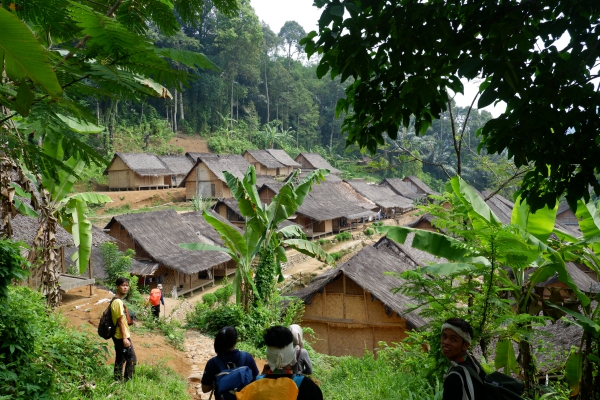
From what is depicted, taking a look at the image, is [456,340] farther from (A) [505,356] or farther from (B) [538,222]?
(B) [538,222]

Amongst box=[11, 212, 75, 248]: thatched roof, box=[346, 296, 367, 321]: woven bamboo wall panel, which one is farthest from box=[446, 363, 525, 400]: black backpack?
box=[11, 212, 75, 248]: thatched roof

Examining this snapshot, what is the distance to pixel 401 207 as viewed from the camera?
1481 inches

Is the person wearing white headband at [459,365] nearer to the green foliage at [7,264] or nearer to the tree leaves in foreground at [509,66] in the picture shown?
the tree leaves in foreground at [509,66]

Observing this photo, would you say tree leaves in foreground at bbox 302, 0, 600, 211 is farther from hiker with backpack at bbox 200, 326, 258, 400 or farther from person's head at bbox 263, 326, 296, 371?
hiker with backpack at bbox 200, 326, 258, 400

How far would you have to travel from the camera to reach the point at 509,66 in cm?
224

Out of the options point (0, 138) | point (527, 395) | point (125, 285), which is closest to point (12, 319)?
point (125, 285)

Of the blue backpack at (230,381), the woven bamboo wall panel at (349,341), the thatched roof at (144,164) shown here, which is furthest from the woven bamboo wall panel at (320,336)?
the thatched roof at (144,164)

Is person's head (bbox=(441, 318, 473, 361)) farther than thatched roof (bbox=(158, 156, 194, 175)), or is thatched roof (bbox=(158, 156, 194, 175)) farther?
thatched roof (bbox=(158, 156, 194, 175))

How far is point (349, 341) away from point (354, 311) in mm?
879

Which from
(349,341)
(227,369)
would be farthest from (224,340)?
(349,341)

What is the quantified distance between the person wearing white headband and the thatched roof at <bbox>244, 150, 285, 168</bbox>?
1483 inches

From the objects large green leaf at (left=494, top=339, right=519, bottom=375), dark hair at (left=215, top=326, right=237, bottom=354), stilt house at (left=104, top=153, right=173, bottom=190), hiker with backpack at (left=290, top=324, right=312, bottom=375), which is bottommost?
large green leaf at (left=494, top=339, right=519, bottom=375)

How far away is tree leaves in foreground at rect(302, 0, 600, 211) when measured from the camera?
7.61ft

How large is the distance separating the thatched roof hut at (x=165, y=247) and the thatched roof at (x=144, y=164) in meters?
13.1
